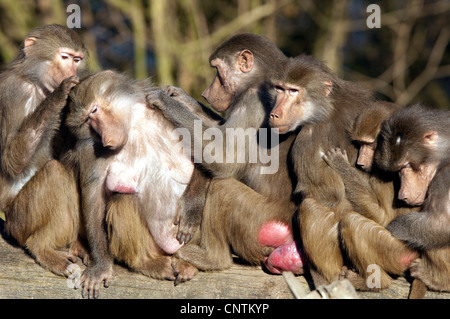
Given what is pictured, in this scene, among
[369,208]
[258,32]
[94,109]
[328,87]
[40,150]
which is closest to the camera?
[369,208]

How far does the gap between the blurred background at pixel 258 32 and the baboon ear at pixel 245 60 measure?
203 inches

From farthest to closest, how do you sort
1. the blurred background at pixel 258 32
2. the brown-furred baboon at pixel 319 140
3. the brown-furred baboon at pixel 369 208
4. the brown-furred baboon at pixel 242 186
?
the blurred background at pixel 258 32
the brown-furred baboon at pixel 242 186
the brown-furred baboon at pixel 319 140
the brown-furred baboon at pixel 369 208

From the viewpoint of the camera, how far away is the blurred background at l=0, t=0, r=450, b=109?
11.8m

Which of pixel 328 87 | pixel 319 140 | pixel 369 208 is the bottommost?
pixel 369 208

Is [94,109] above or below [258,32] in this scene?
above

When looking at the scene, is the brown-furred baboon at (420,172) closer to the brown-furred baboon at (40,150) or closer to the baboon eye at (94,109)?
the baboon eye at (94,109)

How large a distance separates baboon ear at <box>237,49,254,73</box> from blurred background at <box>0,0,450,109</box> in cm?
515

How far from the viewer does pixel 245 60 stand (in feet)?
19.9

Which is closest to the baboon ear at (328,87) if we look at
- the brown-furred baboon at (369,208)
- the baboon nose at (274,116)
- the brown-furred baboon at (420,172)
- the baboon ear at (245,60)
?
the brown-furred baboon at (369,208)

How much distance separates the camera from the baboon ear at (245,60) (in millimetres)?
6027

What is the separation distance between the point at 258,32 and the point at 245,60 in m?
6.41

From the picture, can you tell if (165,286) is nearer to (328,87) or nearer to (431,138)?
(328,87)

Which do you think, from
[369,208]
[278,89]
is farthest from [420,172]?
[278,89]

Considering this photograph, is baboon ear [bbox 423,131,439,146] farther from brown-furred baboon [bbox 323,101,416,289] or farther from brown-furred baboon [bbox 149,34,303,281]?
brown-furred baboon [bbox 149,34,303,281]
